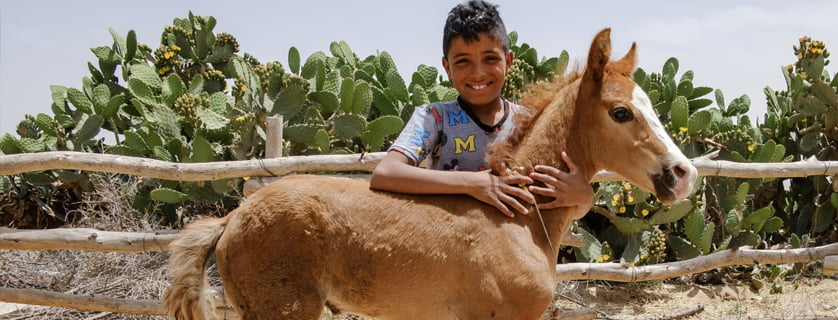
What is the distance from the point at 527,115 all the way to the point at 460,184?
1.56ft

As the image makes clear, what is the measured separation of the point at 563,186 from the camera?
2.46m

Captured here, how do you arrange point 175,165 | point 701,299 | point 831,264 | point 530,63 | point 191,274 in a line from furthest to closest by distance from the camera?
point 530,63
point 701,299
point 831,264
point 175,165
point 191,274

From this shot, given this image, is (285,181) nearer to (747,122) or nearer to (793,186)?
(747,122)

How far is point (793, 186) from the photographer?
812 centimetres

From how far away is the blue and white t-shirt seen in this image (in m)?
2.72

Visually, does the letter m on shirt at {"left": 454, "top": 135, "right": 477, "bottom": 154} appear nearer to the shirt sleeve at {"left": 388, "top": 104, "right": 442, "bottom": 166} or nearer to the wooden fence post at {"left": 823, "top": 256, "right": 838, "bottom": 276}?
the shirt sleeve at {"left": 388, "top": 104, "right": 442, "bottom": 166}

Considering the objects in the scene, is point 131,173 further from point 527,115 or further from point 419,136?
point 527,115

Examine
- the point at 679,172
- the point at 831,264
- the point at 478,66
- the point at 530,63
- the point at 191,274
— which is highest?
the point at 530,63

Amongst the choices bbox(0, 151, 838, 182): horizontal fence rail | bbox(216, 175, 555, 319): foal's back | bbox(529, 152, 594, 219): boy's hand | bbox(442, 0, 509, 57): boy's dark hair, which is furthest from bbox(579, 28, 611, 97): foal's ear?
bbox(0, 151, 838, 182): horizontal fence rail

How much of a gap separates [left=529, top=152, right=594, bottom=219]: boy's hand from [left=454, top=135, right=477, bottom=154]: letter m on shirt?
36 centimetres

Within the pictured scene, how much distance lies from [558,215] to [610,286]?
178 inches

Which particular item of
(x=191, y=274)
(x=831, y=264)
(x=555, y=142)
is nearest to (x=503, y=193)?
(x=555, y=142)

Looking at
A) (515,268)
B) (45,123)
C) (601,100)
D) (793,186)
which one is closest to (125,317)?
(45,123)

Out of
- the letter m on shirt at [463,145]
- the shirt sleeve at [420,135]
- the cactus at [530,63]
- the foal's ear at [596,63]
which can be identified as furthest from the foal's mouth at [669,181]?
the cactus at [530,63]
